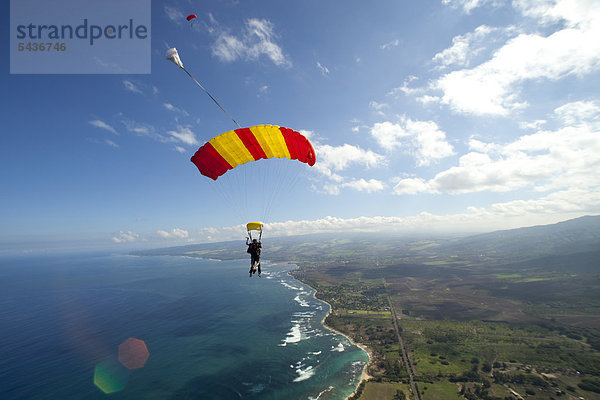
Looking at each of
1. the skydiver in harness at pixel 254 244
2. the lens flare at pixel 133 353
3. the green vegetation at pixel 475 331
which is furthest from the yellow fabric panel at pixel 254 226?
the lens flare at pixel 133 353

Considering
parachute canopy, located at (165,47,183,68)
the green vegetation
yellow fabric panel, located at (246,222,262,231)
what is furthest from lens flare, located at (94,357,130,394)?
parachute canopy, located at (165,47,183,68)

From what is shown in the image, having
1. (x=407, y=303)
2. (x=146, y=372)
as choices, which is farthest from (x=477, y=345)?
(x=146, y=372)

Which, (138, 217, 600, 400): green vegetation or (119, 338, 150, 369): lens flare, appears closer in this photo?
(138, 217, 600, 400): green vegetation

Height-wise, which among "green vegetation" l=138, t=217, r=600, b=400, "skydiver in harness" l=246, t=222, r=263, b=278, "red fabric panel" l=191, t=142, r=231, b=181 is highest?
"red fabric panel" l=191, t=142, r=231, b=181

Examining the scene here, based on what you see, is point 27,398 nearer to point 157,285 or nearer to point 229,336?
point 229,336

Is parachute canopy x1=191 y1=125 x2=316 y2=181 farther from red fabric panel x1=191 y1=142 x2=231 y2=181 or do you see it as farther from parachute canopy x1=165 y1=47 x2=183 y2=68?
parachute canopy x1=165 y1=47 x2=183 y2=68
